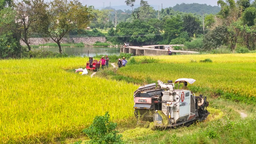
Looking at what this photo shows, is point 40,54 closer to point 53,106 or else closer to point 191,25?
point 53,106

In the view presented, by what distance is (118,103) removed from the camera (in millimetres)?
10805

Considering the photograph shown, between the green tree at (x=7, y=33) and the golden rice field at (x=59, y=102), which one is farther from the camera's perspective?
the green tree at (x=7, y=33)

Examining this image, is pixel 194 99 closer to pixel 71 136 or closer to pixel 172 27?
pixel 71 136

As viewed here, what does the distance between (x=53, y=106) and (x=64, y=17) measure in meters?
27.0

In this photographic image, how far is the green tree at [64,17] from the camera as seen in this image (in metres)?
35.6

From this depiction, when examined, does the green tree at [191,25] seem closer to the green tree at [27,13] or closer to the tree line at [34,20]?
the tree line at [34,20]

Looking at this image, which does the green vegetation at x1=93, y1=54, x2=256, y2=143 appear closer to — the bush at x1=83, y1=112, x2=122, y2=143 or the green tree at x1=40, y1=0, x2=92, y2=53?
the bush at x1=83, y1=112, x2=122, y2=143

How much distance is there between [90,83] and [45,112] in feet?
19.4

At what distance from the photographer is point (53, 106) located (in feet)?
32.6

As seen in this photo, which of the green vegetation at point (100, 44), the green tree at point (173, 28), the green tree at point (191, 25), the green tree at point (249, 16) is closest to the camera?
the green tree at point (249, 16)

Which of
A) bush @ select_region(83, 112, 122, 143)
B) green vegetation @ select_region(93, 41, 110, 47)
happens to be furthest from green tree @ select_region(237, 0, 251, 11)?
bush @ select_region(83, 112, 122, 143)

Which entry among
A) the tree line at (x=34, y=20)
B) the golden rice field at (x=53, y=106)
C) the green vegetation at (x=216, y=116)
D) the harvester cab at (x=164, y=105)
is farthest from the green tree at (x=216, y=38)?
the harvester cab at (x=164, y=105)

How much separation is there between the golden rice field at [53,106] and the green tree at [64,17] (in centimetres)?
2091

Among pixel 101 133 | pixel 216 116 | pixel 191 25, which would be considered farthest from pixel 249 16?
pixel 101 133
